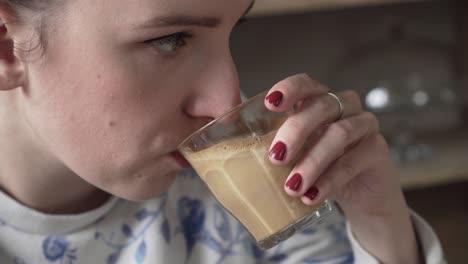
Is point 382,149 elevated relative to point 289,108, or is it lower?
lower

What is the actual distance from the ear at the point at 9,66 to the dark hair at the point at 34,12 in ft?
0.13

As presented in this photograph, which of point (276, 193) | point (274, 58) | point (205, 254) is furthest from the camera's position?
point (274, 58)

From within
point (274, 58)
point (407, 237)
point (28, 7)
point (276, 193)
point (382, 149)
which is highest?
point (28, 7)

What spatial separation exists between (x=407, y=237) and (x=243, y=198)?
1.31 feet

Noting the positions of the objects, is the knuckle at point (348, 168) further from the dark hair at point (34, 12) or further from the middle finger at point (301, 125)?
the dark hair at point (34, 12)

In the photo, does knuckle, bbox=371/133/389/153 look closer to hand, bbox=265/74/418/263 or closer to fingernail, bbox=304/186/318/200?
hand, bbox=265/74/418/263

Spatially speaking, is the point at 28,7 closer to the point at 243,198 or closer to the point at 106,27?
the point at 106,27

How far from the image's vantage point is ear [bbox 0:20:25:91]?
2.98 feet

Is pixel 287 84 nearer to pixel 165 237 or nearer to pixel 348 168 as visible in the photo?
pixel 348 168

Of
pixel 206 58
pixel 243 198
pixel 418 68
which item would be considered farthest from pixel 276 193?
pixel 418 68

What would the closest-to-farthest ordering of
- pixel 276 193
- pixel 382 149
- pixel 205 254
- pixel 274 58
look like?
1. pixel 276 193
2. pixel 382 149
3. pixel 205 254
4. pixel 274 58

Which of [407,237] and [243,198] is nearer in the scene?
[243,198]

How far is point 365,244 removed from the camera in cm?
112

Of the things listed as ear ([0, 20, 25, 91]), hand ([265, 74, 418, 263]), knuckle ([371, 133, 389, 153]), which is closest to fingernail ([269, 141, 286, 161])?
hand ([265, 74, 418, 263])
